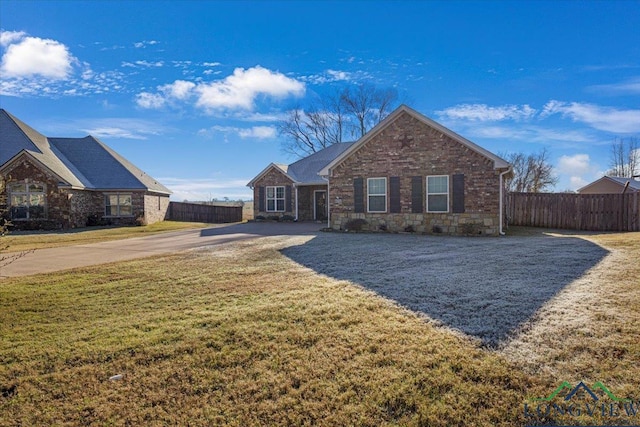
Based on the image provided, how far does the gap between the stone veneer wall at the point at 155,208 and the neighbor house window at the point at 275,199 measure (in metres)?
8.84

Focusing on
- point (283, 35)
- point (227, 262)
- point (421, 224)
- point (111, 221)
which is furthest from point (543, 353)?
point (111, 221)

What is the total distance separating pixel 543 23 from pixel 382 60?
30.7 feet

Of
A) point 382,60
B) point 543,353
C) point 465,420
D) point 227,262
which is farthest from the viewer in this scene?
point 382,60

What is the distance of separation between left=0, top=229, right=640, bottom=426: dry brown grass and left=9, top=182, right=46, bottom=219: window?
19405 mm

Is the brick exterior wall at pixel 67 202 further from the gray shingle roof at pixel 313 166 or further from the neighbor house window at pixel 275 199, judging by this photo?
the gray shingle roof at pixel 313 166

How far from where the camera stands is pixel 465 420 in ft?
8.45

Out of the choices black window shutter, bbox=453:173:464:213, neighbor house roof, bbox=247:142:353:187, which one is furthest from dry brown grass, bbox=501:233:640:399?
neighbor house roof, bbox=247:142:353:187

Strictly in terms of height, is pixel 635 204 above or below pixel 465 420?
above

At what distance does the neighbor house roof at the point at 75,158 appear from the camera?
21656 mm

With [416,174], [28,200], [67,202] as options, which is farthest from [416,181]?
[28,200]

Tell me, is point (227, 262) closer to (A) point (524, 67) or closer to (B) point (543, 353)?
(B) point (543, 353)

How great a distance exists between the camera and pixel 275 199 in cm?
2494

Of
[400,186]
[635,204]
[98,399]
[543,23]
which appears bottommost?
[98,399]

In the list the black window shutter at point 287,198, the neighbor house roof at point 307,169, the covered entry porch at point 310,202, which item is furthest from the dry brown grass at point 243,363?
the black window shutter at point 287,198
